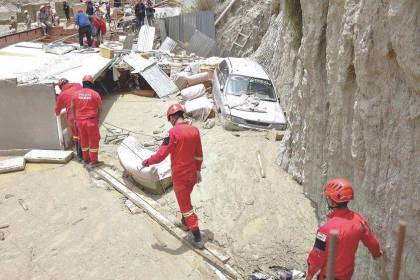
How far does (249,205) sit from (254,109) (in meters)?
4.34

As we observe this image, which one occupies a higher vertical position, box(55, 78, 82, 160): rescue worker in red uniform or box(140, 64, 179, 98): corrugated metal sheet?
box(55, 78, 82, 160): rescue worker in red uniform

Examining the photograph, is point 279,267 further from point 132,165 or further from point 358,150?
point 132,165

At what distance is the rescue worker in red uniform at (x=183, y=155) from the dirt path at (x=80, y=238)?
652 mm

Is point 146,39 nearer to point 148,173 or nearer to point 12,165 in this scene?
point 12,165

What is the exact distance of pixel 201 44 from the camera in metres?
22.0

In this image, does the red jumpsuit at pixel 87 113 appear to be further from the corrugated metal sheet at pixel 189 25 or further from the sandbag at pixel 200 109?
the corrugated metal sheet at pixel 189 25

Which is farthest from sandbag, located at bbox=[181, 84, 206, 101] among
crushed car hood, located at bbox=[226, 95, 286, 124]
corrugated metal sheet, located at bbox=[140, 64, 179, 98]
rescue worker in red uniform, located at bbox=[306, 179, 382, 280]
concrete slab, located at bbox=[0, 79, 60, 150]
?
rescue worker in red uniform, located at bbox=[306, 179, 382, 280]

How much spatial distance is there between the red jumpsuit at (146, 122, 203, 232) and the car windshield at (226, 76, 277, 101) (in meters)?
6.27

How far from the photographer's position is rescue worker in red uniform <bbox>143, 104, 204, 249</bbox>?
6.66m

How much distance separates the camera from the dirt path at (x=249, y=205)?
727cm

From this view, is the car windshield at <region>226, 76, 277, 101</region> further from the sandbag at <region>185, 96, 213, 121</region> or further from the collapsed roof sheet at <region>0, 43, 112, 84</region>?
the collapsed roof sheet at <region>0, 43, 112, 84</region>

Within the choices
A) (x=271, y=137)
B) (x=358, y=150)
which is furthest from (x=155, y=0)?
(x=358, y=150)

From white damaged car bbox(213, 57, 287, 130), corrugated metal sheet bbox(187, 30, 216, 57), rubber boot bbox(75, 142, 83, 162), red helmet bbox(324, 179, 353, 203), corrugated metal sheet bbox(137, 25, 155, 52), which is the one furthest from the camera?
corrugated metal sheet bbox(187, 30, 216, 57)

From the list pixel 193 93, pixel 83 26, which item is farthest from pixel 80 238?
pixel 83 26
